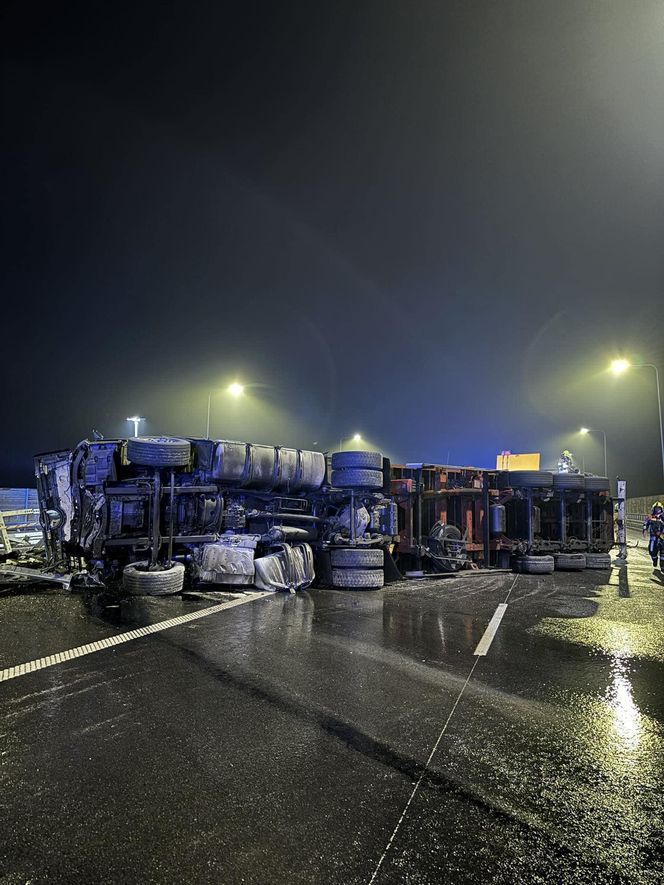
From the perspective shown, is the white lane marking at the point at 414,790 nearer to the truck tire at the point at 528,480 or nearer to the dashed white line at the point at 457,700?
the dashed white line at the point at 457,700

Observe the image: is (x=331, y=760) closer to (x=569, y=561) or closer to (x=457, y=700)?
(x=457, y=700)

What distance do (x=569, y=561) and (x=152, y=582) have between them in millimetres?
9210

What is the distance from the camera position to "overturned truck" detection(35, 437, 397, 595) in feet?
25.5

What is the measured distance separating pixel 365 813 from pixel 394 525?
25.0 ft

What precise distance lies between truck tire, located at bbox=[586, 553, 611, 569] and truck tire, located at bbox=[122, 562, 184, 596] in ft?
31.7

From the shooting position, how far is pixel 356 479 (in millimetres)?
Answer: 8977

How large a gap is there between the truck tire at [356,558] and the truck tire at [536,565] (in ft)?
13.6

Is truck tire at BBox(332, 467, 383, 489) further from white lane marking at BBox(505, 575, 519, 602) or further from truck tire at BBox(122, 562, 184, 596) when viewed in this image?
truck tire at BBox(122, 562, 184, 596)

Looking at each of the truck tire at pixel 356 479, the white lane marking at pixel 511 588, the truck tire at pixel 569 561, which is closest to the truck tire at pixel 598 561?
the truck tire at pixel 569 561

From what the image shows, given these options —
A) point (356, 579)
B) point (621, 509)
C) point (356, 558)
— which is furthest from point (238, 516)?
point (621, 509)

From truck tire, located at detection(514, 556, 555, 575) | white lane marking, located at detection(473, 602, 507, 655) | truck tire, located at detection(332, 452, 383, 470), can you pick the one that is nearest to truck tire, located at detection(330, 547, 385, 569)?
truck tire, located at detection(332, 452, 383, 470)

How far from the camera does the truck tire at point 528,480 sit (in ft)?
37.3

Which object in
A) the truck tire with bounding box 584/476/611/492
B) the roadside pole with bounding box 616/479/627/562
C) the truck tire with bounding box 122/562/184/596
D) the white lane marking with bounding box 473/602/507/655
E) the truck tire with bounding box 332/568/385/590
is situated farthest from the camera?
the roadside pole with bounding box 616/479/627/562

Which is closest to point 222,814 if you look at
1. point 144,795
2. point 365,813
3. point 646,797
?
point 144,795
